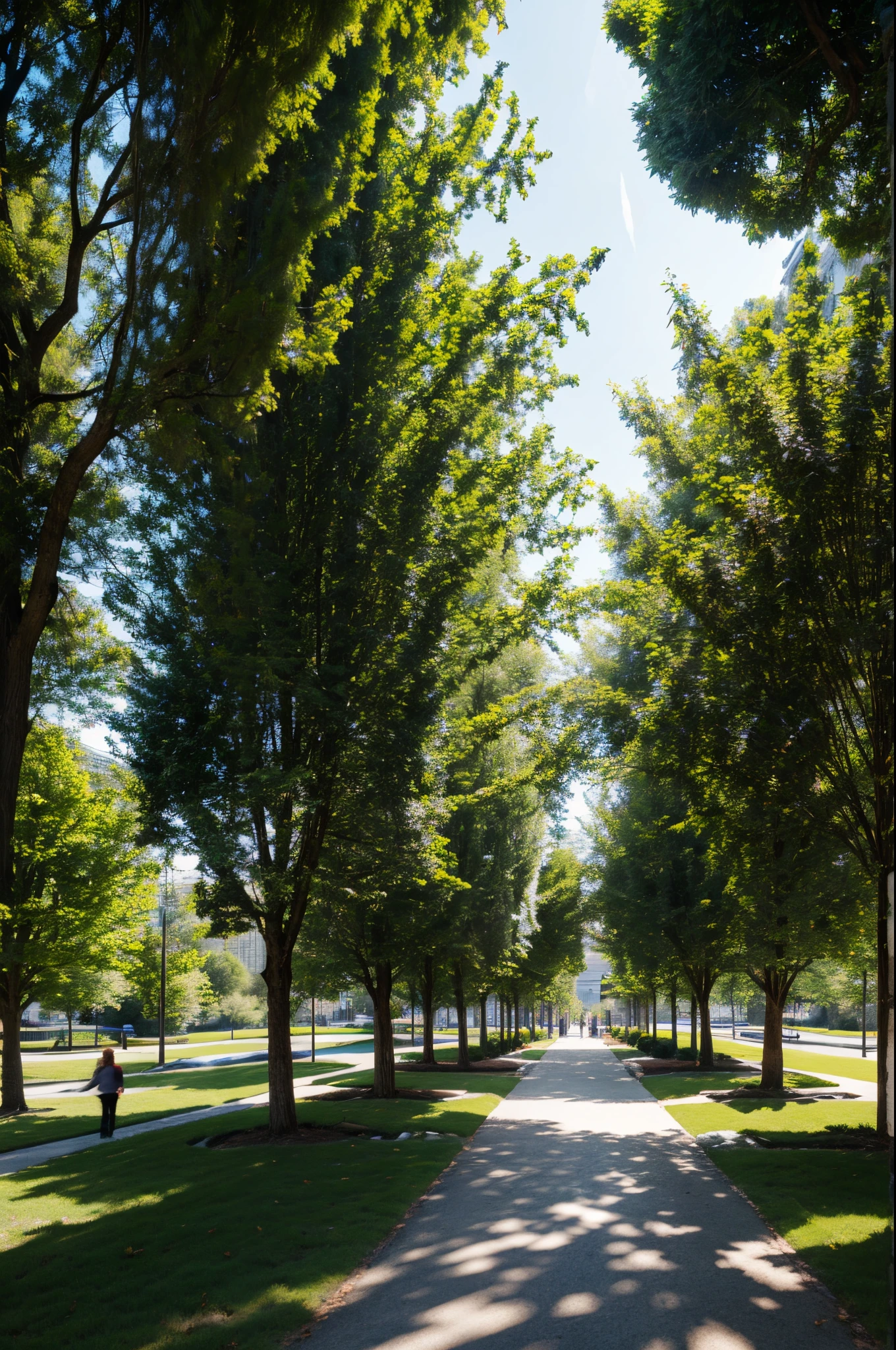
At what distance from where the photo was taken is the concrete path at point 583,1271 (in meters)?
5.29

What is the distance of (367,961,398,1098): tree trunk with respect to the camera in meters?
19.6

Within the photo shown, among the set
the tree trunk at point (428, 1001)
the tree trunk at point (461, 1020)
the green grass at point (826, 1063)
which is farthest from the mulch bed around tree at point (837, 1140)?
the tree trunk at point (461, 1020)

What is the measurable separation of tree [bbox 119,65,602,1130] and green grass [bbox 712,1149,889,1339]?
6306 mm

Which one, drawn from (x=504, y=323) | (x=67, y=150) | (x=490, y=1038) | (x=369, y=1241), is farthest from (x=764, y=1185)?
(x=490, y=1038)

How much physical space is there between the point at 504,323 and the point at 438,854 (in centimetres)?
834

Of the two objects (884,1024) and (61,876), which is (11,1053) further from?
(884,1024)

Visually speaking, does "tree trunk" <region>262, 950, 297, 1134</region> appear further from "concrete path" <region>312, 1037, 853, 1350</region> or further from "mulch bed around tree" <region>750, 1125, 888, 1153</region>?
"mulch bed around tree" <region>750, 1125, 888, 1153</region>

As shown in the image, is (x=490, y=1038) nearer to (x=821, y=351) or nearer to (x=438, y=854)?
(x=438, y=854)

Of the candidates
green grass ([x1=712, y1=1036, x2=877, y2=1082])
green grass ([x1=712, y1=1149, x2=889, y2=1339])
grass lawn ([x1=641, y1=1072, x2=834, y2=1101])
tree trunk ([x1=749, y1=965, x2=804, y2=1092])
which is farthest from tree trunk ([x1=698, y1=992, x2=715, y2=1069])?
green grass ([x1=712, y1=1149, x2=889, y2=1339])

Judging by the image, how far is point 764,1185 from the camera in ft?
31.3

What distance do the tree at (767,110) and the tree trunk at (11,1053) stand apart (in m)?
22.3

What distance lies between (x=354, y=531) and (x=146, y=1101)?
18221mm

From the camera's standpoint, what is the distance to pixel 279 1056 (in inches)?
541

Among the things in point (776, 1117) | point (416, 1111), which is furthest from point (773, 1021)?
point (416, 1111)
